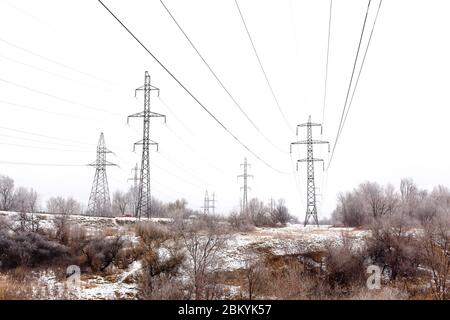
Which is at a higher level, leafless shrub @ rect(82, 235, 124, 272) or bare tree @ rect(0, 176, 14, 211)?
bare tree @ rect(0, 176, 14, 211)

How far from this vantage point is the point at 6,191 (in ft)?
253

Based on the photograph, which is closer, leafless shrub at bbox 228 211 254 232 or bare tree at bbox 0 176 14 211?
leafless shrub at bbox 228 211 254 232

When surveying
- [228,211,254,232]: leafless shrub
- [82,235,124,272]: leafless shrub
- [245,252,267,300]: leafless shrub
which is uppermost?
[228,211,254,232]: leafless shrub

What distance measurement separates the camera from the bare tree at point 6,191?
73438 millimetres

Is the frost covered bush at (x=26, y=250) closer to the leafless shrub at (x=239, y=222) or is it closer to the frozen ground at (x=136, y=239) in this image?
the frozen ground at (x=136, y=239)

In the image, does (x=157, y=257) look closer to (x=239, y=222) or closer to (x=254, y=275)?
(x=254, y=275)

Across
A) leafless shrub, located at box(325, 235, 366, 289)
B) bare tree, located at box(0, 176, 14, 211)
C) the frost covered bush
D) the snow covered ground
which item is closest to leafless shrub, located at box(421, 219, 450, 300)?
leafless shrub, located at box(325, 235, 366, 289)

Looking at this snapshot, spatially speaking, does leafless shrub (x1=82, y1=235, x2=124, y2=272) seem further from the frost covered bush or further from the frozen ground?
the frost covered bush

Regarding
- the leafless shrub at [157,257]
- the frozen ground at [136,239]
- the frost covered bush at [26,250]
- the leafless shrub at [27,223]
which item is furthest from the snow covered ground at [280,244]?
the leafless shrub at [27,223]

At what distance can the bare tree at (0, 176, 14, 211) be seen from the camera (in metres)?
73.4

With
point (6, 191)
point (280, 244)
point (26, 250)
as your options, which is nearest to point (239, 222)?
point (280, 244)

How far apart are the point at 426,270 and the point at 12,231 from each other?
33.3m

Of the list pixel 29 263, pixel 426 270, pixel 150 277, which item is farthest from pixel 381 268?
pixel 29 263
